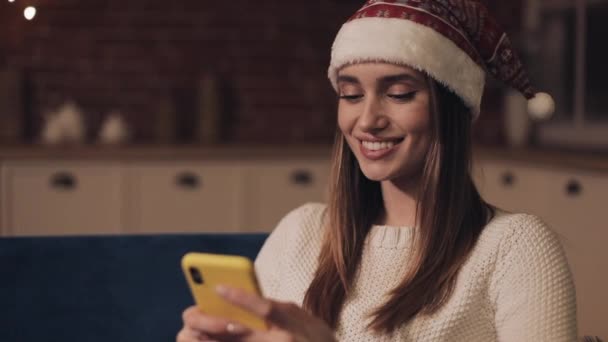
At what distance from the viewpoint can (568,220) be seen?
10.6 feet

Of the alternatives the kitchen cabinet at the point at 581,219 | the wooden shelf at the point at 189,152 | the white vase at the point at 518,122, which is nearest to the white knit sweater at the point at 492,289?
the kitchen cabinet at the point at 581,219

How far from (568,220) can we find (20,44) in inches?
105

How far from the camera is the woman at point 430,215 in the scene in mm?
1418

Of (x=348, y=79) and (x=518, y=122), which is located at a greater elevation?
(x=348, y=79)

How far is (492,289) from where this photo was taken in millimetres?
1442

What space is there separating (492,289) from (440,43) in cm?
40

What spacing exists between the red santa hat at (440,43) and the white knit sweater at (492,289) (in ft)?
0.80

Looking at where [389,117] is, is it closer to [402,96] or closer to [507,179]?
[402,96]

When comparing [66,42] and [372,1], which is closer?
[372,1]

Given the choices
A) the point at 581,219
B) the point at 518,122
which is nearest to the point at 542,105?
the point at 581,219

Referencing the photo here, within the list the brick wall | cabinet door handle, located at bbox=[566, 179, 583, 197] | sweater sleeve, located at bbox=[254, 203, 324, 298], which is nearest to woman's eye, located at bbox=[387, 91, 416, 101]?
sweater sleeve, located at bbox=[254, 203, 324, 298]

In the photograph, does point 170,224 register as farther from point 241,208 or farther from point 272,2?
point 272,2

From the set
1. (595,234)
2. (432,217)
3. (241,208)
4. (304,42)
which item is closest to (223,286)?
(432,217)

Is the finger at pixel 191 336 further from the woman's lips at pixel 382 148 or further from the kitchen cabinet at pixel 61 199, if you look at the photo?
the kitchen cabinet at pixel 61 199
